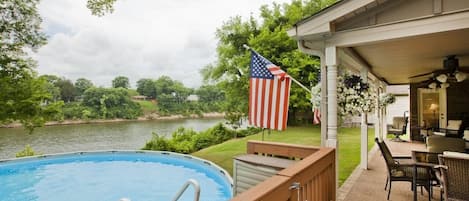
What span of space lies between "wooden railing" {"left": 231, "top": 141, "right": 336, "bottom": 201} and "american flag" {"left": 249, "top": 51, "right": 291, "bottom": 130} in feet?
2.08

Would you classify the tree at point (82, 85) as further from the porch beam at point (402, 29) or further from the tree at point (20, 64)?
the porch beam at point (402, 29)

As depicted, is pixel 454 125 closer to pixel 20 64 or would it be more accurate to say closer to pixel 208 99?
pixel 20 64

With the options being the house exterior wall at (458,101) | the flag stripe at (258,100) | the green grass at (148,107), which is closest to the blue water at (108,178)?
the flag stripe at (258,100)

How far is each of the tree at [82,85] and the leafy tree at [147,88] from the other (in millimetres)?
6991

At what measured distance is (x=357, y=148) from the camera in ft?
36.7

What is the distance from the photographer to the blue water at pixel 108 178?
9.12 metres

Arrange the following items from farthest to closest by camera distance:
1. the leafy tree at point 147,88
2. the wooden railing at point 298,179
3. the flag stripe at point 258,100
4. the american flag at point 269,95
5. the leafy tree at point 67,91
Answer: the leafy tree at point 147,88 < the leafy tree at point 67,91 < the flag stripe at point 258,100 < the american flag at point 269,95 < the wooden railing at point 298,179

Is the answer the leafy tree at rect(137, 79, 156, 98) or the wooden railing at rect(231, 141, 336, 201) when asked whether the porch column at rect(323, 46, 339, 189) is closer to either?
the wooden railing at rect(231, 141, 336, 201)

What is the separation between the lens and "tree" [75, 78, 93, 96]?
1292 inches

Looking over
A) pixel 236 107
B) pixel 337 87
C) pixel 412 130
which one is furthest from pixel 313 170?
pixel 236 107

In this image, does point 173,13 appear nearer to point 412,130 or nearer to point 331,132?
point 412,130

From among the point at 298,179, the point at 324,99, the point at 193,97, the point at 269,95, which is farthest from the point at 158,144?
the point at 193,97

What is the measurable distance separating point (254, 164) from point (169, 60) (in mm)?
42502

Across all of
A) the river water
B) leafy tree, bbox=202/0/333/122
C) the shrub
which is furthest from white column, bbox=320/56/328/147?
leafy tree, bbox=202/0/333/122
